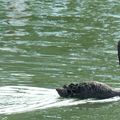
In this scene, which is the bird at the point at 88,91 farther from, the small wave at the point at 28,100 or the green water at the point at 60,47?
the green water at the point at 60,47

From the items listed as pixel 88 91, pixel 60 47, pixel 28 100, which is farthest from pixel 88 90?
pixel 60 47

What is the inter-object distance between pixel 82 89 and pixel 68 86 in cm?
29

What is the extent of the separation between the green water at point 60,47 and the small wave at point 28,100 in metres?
0.20

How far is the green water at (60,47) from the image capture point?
1398 cm

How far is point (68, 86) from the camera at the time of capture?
14719 mm

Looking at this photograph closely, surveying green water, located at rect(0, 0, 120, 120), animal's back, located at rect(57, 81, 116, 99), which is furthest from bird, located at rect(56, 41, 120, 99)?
green water, located at rect(0, 0, 120, 120)

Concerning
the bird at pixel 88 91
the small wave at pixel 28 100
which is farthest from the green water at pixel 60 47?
the bird at pixel 88 91

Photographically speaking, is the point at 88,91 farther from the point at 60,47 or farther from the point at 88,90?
the point at 60,47

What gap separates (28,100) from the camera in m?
14.2

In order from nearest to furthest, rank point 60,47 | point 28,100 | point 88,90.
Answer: point 28,100
point 88,90
point 60,47

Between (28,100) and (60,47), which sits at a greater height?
(28,100)

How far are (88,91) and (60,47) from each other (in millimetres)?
6754

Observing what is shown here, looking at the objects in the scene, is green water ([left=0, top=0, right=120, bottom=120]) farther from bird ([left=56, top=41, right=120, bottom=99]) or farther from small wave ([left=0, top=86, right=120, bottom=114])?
bird ([left=56, top=41, right=120, bottom=99])

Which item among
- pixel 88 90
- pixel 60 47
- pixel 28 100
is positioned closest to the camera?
pixel 28 100
